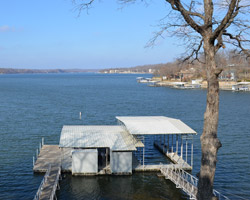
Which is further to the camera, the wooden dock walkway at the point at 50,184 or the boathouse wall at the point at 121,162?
the boathouse wall at the point at 121,162

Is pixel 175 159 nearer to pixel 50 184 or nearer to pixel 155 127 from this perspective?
pixel 155 127

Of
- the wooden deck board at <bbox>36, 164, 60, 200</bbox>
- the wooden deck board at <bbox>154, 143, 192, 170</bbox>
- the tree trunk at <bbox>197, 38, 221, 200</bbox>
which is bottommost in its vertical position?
the wooden deck board at <bbox>154, 143, 192, 170</bbox>

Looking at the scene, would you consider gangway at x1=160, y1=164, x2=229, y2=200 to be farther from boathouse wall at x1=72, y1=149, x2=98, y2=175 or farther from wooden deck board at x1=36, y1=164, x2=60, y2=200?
wooden deck board at x1=36, y1=164, x2=60, y2=200

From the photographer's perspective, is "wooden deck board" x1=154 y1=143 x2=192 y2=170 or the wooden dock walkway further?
"wooden deck board" x1=154 y1=143 x2=192 y2=170

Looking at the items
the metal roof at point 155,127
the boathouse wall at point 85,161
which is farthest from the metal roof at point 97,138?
the metal roof at point 155,127

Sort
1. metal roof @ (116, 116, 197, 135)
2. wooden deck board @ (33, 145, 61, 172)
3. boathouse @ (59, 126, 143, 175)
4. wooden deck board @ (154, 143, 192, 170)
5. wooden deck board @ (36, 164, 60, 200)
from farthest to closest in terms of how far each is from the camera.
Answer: wooden deck board @ (154, 143, 192, 170), metal roof @ (116, 116, 197, 135), wooden deck board @ (33, 145, 61, 172), boathouse @ (59, 126, 143, 175), wooden deck board @ (36, 164, 60, 200)

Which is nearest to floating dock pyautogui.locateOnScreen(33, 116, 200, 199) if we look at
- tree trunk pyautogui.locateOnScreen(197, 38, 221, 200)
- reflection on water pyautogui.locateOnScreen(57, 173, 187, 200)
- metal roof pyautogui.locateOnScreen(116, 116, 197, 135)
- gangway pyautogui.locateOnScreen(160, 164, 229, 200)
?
metal roof pyautogui.locateOnScreen(116, 116, 197, 135)

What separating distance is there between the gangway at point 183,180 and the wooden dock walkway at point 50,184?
295 inches

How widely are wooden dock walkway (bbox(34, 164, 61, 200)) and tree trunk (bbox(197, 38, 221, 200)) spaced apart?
12115 mm

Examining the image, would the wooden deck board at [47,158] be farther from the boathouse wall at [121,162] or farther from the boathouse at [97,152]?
the boathouse wall at [121,162]

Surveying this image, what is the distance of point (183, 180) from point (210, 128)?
13.8m

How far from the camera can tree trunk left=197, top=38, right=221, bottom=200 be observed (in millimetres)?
6545

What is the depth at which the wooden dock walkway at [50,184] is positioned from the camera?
57.2ft

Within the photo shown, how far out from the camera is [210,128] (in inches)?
264
